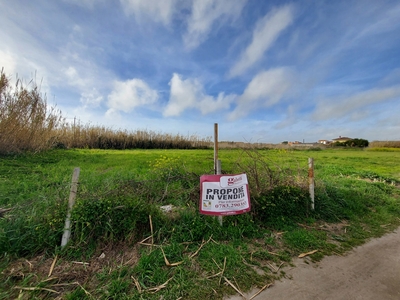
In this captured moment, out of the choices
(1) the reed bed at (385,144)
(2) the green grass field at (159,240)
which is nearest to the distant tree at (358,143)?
(1) the reed bed at (385,144)

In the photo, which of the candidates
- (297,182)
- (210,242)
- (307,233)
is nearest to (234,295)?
(210,242)

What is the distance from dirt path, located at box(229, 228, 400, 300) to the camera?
1.73 meters

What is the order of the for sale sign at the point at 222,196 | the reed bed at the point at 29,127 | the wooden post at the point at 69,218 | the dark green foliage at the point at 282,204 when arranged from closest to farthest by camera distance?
the wooden post at the point at 69,218 < the for sale sign at the point at 222,196 < the dark green foliage at the point at 282,204 < the reed bed at the point at 29,127

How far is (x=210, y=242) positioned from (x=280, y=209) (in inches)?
57.2

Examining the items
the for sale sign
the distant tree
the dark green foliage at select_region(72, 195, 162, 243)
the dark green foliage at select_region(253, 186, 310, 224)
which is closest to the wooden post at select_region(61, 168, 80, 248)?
the dark green foliage at select_region(72, 195, 162, 243)

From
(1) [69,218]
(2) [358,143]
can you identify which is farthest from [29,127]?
(2) [358,143]

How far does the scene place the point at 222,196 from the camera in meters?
2.69

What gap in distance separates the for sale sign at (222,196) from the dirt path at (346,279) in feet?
3.04

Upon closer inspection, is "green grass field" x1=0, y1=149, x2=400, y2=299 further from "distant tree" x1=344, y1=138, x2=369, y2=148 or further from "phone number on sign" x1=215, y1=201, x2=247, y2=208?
"distant tree" x1=344, y1=138, x2=369, y2=148

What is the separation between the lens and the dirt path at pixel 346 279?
5.69 ft

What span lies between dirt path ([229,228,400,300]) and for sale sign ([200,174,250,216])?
0.93 metres

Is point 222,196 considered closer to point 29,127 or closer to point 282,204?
point 282,204

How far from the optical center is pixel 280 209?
3215 mm

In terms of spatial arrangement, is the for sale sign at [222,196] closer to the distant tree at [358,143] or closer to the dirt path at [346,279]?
the dirt path at [346,279]
